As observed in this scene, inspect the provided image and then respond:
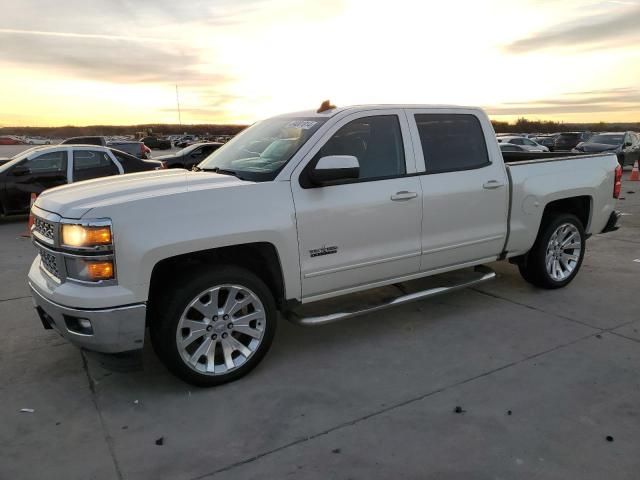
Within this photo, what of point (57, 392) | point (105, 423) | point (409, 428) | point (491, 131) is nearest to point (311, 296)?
point (409, 428)

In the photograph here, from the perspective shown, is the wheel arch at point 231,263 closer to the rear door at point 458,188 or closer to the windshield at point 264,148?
the windshield at point 264,148

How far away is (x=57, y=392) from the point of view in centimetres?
380

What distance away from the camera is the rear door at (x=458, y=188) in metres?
4.68

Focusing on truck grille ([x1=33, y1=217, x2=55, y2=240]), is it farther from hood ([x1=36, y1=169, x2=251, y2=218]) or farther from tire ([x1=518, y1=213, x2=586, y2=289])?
tire ([x1=518, y1=213, x2=586, y2=289])

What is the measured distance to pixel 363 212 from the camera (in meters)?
4.23

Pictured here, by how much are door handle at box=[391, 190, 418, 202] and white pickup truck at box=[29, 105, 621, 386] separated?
12 mm

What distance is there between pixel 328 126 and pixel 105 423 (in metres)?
2.69

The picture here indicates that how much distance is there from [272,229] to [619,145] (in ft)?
73.4

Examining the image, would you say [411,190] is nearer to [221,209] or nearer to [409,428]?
[221,209]

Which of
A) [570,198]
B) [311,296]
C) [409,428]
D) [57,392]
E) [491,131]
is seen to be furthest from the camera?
[570,198]

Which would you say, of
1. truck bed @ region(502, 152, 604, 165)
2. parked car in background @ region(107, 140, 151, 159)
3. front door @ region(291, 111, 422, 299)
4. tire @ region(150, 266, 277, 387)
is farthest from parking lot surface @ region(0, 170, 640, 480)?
parked car in background @ region(107, 140, 151, 159)

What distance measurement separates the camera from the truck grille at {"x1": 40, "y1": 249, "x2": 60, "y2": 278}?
3588mm

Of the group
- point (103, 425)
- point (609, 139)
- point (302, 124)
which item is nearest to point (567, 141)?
point (609, 139)

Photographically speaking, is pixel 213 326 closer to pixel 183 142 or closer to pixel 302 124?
pixel 302 124
